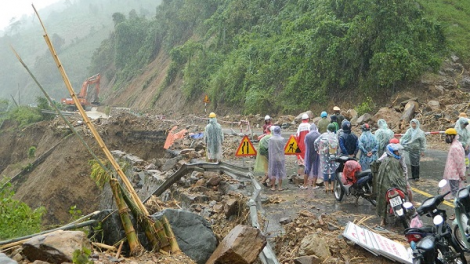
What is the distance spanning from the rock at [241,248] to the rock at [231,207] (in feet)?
7.86

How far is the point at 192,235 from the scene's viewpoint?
21.3 feet

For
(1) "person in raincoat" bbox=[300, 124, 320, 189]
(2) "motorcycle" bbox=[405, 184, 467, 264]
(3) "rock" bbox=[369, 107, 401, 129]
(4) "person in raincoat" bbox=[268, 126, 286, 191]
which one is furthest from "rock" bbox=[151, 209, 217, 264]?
(3) "rock" bbox=[369, 107, 401, 129]

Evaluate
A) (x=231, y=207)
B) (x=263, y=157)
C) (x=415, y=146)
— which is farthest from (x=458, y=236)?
(x=263, y=157)

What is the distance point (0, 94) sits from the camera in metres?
112

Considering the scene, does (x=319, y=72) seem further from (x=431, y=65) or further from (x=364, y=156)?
(x=364, y=156)

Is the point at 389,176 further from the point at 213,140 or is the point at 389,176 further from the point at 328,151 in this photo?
the point at 213,140

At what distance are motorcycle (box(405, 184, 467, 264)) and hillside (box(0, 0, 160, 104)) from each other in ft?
176

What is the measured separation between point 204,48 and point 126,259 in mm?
35186

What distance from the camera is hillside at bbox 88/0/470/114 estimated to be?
71.4ft

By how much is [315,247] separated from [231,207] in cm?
267

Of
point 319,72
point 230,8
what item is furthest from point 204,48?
point 319,72

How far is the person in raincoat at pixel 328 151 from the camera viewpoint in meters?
9.54

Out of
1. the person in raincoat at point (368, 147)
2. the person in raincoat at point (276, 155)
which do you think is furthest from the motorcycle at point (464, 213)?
the person in raincoat at point (276, 155)

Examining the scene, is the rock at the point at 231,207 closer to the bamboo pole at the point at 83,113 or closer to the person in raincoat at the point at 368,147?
the bamboo pole at the point at 83,113
